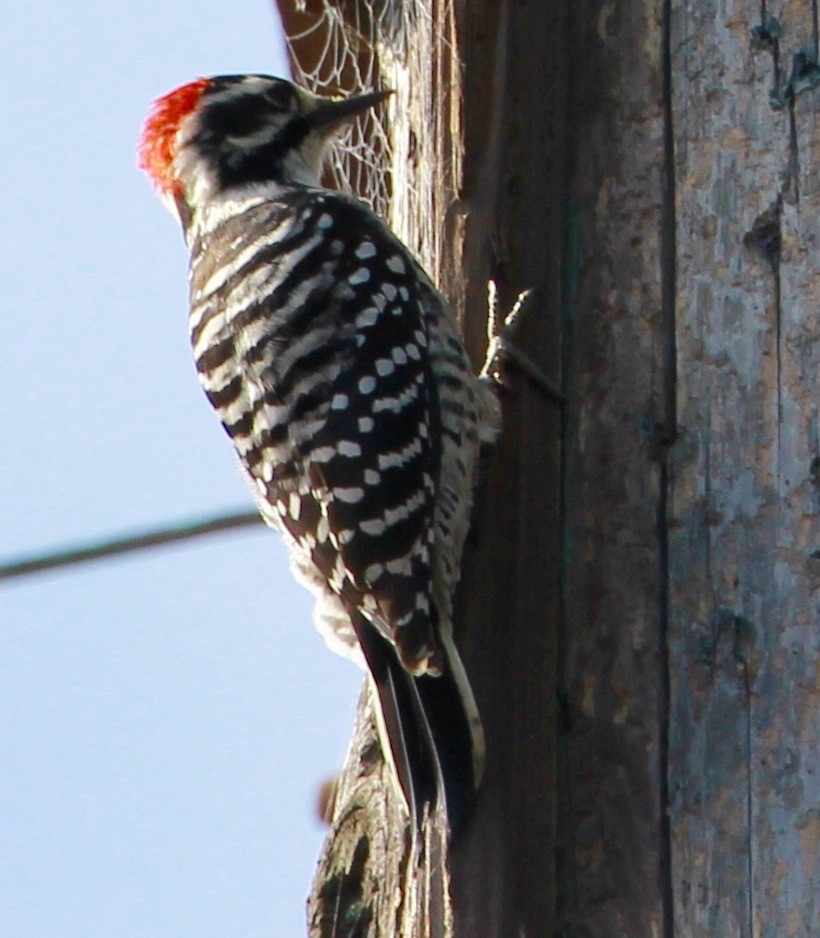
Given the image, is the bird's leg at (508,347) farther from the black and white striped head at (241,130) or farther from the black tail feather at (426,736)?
the black and white striped head at (241,130)

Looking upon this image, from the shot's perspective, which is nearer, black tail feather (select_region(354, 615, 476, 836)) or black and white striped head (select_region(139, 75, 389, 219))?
black tail feather (select_region(354, 615, 476, 836))

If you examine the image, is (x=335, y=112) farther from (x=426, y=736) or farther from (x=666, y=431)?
(x=426, y=736)

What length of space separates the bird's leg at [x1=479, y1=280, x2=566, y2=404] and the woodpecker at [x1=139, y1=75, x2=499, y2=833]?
5 centimetres

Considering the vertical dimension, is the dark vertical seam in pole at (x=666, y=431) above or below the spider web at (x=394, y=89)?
below

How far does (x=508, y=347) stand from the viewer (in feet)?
8.73

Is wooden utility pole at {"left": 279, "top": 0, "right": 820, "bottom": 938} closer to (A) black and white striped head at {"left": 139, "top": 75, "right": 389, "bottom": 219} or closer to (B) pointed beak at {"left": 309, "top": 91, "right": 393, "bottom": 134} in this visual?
(B) pointed beak at {"left": 309, "top": 91, "right": 393, "bottom": 134}

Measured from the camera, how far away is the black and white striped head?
11.5 feet

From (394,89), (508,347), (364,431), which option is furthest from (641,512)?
(394,89)

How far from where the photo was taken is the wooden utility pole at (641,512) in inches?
86.2

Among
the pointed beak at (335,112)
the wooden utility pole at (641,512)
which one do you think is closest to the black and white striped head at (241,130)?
the pointed beak at (335,112)

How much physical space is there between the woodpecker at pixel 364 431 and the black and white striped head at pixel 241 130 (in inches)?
10.3

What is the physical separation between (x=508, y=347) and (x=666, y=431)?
0.38 metres

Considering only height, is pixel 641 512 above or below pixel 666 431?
below

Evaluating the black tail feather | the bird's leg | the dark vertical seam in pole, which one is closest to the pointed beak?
the bird's leg
